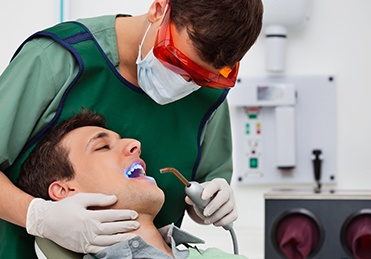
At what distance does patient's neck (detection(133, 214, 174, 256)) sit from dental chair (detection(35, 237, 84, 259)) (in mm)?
157

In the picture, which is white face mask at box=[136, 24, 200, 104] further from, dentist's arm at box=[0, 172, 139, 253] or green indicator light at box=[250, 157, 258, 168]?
green indicator light at box=[250, 157, 258, 168]

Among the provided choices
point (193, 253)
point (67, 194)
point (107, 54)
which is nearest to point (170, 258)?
point (193, 253)

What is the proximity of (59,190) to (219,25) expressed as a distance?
546 mm

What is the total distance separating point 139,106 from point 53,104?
0.78 feet

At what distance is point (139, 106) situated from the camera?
1843 millimetres

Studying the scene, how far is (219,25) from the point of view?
1.57 metres

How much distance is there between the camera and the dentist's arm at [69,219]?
1.56 meters

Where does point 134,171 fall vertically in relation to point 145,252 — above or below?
above

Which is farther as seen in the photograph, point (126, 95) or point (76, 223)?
point (126, 95)

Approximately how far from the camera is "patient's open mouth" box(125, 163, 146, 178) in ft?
5.71

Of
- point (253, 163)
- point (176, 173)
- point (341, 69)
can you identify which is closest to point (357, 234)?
point (253, 163)

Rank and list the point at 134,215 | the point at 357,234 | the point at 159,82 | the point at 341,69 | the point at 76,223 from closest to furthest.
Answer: the point at 76,223, the point at 134,215, the point at 159,82, the point at 357,234, the point at 341,69

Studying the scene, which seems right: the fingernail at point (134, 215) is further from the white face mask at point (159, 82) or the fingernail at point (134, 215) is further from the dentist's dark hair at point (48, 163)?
the white face mask at point (159, 82)

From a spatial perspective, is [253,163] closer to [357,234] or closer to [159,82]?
[357,234]
